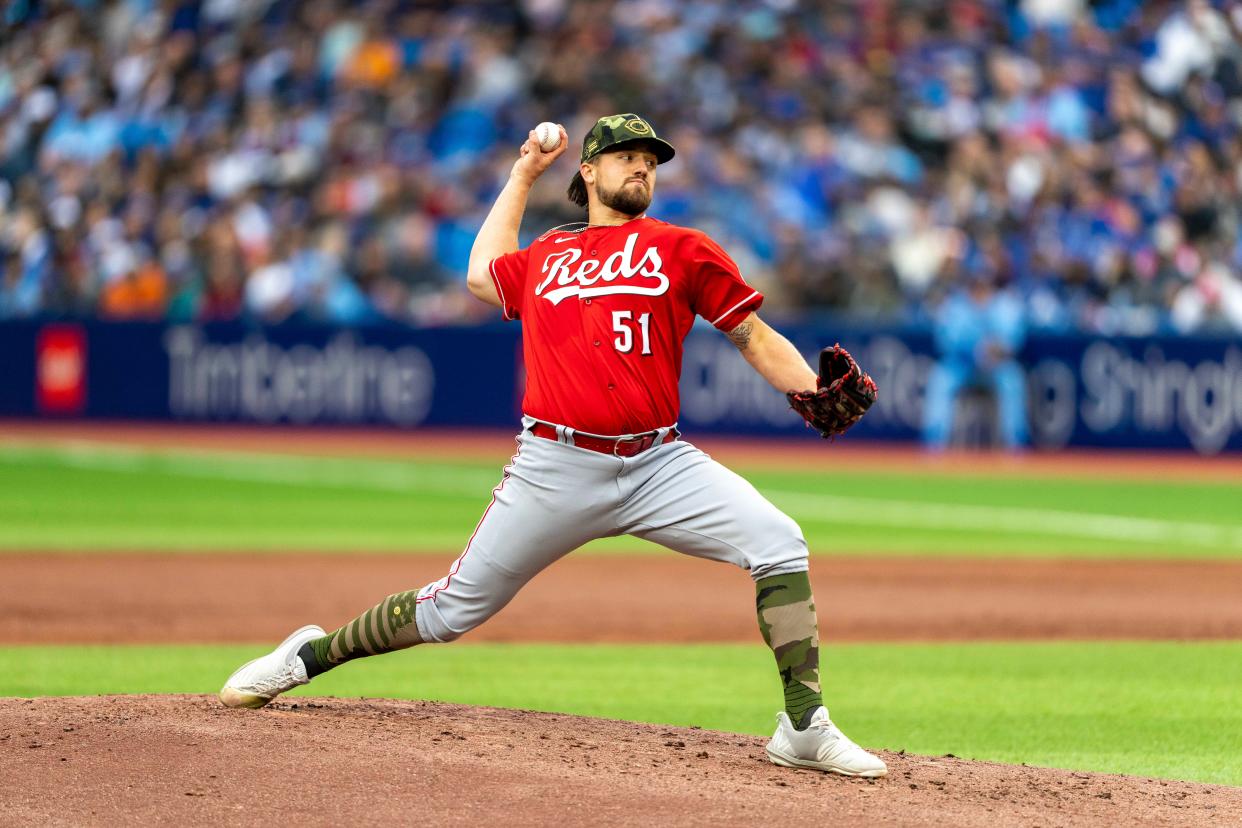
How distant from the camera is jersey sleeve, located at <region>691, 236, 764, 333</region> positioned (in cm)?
569

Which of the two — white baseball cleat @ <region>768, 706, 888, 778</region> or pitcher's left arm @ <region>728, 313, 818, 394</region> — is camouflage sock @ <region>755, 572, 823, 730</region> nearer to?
white baseball cleat @ <region>768, 706, 888, 778</region>

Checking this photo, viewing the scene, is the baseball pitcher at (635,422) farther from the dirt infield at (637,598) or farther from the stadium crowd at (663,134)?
the stadium crowd at (663,134)

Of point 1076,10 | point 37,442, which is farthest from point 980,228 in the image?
point 37,442

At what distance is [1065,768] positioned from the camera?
6.36 meters

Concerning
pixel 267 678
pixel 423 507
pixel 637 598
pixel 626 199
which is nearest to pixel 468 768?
pixel 267 678

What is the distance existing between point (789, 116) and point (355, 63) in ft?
19.8

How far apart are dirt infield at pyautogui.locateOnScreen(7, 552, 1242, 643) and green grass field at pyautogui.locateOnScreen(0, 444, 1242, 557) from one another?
39.5 inches

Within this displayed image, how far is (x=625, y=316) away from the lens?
573 cm

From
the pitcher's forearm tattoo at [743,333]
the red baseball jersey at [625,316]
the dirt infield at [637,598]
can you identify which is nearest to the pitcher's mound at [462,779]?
the red baseball jersey at [625,316]

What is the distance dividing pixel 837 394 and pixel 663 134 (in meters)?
19.3

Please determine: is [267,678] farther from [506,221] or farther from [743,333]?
→ [743,333]

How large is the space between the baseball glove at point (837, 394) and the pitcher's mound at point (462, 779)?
110 cm

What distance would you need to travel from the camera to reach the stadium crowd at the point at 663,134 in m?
23.1

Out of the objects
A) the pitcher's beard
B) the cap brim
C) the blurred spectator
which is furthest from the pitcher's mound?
the blurred spectator
